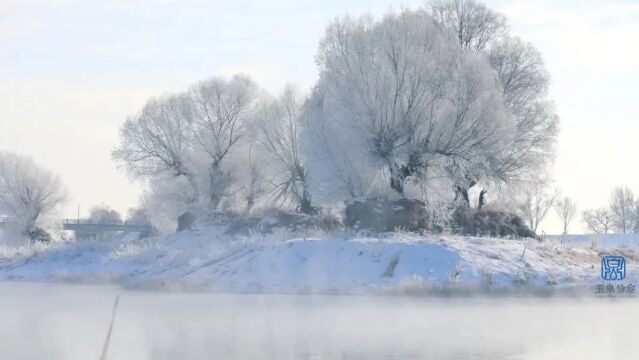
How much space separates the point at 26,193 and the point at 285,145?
3406 cm

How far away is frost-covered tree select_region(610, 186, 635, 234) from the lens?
118938 mm

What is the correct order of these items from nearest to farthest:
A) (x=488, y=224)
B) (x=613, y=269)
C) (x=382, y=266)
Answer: (x=382, y=266) < (x=613, y=269) < (x=488, y=224)

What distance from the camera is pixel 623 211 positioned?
11919 centimetres

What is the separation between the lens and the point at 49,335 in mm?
25172

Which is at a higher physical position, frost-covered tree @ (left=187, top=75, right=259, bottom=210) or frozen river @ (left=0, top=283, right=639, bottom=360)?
frost-covered tree @ (left=187, top=75, right=259, bottom=210)

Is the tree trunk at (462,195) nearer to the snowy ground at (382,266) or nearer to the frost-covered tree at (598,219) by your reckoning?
the snowy ground at (382,266)

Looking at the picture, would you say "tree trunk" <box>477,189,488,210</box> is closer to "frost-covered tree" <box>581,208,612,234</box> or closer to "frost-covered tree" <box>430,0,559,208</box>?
"frost-covered tree" <box>430,0,559,208</box>

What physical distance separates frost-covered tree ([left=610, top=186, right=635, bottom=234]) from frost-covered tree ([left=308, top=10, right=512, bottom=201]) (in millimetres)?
66084

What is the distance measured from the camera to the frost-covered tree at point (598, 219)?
119938mm

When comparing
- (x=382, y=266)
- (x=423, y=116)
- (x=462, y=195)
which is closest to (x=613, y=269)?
(x=382, y=266)

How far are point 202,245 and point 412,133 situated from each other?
15.3 m

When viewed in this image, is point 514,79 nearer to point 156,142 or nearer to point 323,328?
point 156,142

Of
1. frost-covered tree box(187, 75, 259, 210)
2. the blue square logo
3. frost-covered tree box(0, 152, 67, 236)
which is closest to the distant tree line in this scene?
frost-covered tree box(187, 75, 259, 210)

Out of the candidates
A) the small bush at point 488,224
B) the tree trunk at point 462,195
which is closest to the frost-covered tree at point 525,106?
the tree trunk at point 462,195
